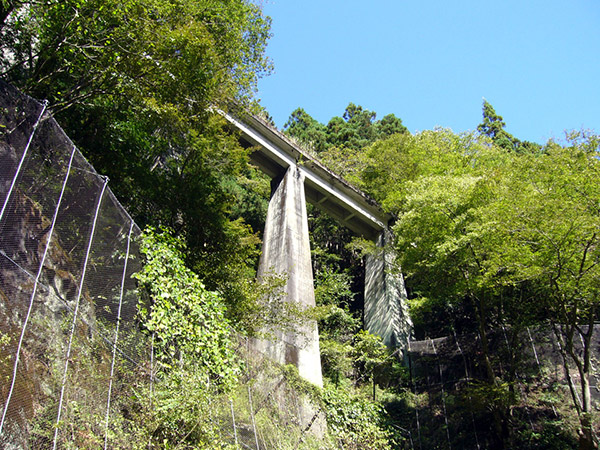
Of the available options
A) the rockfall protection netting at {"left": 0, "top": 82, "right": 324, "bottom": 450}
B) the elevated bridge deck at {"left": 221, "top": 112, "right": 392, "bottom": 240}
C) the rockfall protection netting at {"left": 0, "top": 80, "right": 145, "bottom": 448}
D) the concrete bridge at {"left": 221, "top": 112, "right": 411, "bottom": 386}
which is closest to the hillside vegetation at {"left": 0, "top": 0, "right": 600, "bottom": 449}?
the rockfall protection netting at {"left": 0, "top": 82, "right": 324, "bottom": 450}

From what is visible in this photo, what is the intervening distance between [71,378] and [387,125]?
30197 mm

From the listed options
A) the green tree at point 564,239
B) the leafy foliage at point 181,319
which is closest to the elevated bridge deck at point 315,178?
the green tree at point 564,239

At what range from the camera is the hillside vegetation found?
614 centimetres

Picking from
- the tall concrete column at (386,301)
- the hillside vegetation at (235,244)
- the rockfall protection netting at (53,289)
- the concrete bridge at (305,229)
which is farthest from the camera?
the tall concrete column at (386,301)

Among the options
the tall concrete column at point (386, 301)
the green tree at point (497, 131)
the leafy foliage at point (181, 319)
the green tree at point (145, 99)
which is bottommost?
the leafy foliage at point (181, 319)

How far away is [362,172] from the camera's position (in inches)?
791

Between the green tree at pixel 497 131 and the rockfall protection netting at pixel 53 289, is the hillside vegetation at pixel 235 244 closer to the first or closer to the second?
the rockfall protection netting at pixel 53 289

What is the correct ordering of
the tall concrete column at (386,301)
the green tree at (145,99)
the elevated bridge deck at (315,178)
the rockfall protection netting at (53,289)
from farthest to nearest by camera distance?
the elevated bridge deck at (315,178), the tall concrete column at (386,301), the green tree at (145,99), the rockfall protection netting at (53,289)

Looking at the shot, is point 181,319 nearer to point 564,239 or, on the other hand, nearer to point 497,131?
point 564,239

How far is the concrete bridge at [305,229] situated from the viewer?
45.7ft

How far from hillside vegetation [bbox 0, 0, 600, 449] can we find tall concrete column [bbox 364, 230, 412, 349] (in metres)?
1.12

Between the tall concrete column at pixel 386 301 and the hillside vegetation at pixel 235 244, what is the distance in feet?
3.68

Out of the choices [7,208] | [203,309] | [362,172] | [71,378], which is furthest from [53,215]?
[362,172]

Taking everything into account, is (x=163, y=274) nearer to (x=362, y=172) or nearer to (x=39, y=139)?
(x=39, y=139)
